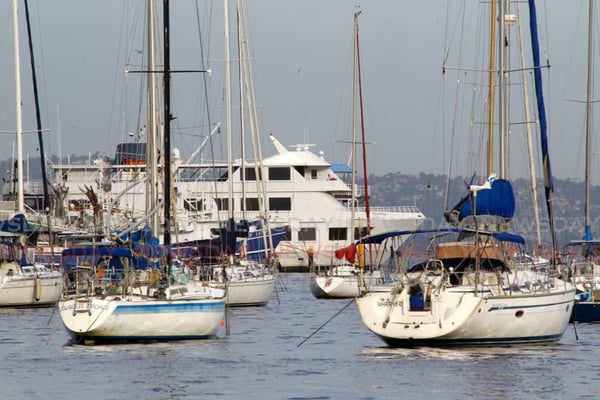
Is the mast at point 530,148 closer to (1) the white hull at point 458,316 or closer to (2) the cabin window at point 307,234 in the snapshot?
(1) the white hull at point 458,316

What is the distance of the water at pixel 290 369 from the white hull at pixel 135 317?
30cm

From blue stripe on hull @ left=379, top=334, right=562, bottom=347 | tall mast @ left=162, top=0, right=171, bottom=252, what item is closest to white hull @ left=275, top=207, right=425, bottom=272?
tall mast @ left=162, top=0, right=171, bottom=252

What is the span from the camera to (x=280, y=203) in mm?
89750

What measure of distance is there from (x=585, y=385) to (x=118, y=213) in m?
42.1

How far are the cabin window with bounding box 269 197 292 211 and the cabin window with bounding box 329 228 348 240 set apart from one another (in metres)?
3.71

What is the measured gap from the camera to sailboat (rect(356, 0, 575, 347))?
28.0m

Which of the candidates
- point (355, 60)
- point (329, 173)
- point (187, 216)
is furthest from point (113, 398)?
point (329, 173)

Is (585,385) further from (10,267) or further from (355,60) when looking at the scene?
(355,60)

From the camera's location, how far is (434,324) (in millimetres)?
28031

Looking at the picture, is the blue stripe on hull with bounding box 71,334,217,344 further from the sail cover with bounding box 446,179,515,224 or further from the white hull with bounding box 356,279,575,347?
the sail cover with bounding box 446,179,515,224

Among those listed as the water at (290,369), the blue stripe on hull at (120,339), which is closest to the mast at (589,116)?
the water at (290,369)

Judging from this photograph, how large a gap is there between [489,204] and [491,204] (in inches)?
2.4

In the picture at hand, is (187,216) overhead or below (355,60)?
below

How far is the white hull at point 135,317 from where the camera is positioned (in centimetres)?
2941
